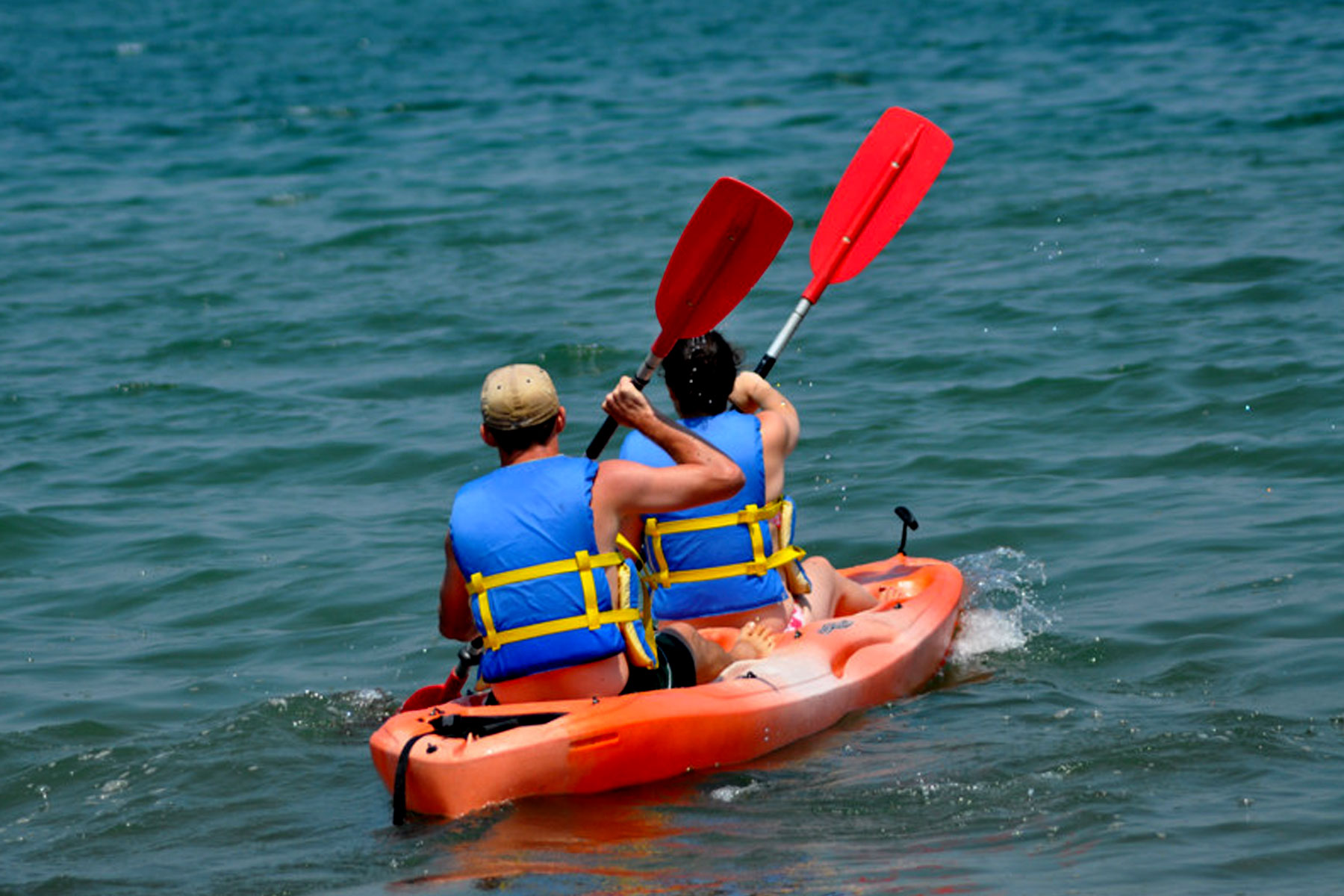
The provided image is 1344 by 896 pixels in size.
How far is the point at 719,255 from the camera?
18.9ft

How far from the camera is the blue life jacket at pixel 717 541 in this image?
18.3ft

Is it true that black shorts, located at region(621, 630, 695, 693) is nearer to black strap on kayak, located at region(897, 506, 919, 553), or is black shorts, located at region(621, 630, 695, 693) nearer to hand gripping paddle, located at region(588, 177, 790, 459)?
hand gripping paddle, located at region(588, 177, 790, 459)

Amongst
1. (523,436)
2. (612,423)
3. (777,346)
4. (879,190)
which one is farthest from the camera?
(879,190)

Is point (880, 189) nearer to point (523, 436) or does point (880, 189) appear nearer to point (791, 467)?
point (791, 467)

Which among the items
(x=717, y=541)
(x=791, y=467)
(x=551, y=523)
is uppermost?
(x=551, y=523)

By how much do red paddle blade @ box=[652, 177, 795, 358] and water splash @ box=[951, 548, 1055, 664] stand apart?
1599 mm

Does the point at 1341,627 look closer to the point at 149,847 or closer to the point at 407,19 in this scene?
the point at 149,847

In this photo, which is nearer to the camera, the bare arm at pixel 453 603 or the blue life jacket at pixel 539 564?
the blue life jacket at pixel 539 564

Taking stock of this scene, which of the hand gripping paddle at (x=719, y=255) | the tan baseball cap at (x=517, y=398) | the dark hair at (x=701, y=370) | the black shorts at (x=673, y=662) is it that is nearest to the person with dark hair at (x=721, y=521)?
the dark hair at (x=701, y=370)

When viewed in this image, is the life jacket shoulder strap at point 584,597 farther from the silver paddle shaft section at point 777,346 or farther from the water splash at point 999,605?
the water splash at point 999,605

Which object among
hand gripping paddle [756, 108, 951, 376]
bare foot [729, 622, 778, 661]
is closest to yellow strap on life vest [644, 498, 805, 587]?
bare foot [729, 622, 778, 661]

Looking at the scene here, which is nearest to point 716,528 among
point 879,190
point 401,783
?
point 401,783

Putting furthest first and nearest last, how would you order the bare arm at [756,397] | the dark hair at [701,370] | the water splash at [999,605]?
1. the water splash at [999,605]
2. the bare arm at [756,397]
3. the dark hair at [701,370]

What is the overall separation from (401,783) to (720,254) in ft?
6.43
